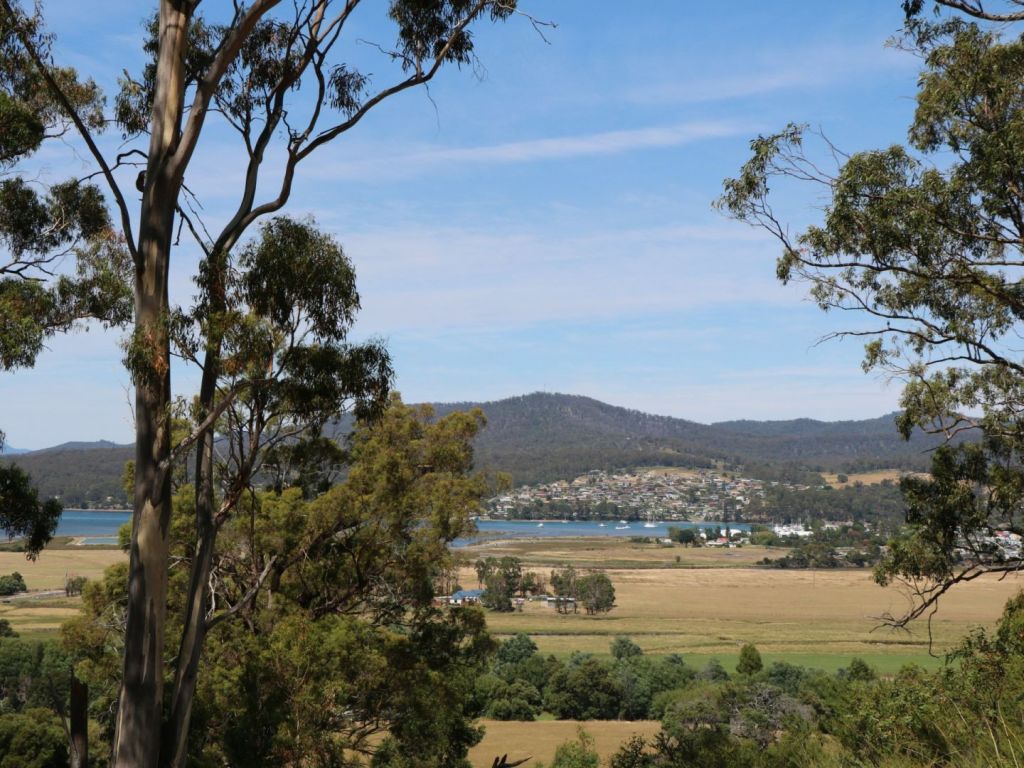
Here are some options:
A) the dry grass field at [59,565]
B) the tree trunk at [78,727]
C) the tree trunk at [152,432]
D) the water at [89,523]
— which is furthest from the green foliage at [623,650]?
the water at [89,523]

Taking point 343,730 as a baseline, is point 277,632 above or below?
above

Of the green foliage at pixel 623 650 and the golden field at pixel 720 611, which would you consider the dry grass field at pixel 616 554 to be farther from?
the green foliage at pixel 623 650

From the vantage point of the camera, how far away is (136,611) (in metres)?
6.66

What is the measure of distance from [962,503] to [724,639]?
144 ft

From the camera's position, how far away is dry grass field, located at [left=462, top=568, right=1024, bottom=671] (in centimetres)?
5022

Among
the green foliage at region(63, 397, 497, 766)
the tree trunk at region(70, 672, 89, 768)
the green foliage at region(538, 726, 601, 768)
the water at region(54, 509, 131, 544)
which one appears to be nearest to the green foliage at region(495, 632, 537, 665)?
the green foliage at region(538, 726, 601, 768)

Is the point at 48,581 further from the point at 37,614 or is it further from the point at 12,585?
the point at 37,614

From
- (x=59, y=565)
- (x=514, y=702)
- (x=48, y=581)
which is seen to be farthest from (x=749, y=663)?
(x=59, y=565)

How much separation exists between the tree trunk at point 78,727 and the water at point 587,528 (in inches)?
5117

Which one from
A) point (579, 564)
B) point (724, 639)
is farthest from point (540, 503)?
point (724, 639)

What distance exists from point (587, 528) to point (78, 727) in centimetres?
16179

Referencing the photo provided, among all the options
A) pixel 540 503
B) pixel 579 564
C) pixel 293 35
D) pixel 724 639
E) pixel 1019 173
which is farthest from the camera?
pixel 540 503

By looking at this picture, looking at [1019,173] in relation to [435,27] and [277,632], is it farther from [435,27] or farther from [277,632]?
[277,632]

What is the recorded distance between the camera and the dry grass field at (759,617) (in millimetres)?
50219
